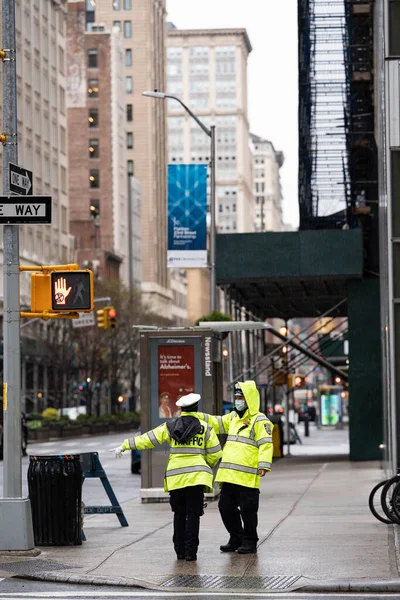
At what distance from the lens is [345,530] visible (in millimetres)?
16922

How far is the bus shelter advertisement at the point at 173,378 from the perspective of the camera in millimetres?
22406

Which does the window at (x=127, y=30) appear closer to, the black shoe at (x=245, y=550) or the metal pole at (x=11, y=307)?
the metal pole at (x=11, y=307)

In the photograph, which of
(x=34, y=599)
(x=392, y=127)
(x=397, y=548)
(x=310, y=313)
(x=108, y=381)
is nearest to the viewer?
(x=34, y=599)

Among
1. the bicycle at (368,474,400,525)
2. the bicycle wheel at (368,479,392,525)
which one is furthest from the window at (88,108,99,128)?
the bicycle at (368,474,400,525)

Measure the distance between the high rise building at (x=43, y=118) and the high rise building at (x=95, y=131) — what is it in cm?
3786

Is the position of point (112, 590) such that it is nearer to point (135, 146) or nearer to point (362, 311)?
point (362, 311)

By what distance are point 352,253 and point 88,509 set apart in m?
18.3

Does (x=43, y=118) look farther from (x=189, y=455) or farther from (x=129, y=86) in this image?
(x=189, y=455)

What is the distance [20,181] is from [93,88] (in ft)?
421

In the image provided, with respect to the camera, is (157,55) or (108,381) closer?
(108,381)

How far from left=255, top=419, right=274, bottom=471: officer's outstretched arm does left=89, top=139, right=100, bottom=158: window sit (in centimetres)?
12876

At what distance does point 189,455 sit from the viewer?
14.4 metres

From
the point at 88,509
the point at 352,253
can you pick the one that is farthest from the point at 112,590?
the point at 352,253

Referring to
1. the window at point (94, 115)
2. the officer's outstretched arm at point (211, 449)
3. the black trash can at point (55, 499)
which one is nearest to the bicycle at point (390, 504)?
the officer's outstretched arm at point (211, 449)
